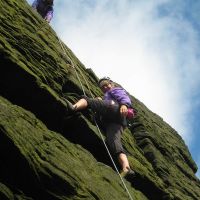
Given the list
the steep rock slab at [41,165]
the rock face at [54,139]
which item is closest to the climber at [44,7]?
the rock face at [54,139]

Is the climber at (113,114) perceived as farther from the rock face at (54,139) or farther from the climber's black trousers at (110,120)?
the rock face at (54,139)

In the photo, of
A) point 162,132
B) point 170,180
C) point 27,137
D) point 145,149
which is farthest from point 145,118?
point 27,137

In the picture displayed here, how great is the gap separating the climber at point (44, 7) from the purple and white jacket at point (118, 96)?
23.0ft

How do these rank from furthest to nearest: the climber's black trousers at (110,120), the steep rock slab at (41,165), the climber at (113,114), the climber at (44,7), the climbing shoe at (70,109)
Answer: the climber at (44,7), the climber's black trousers at (110,120), the climber at (113,114), the climbing shoe at (70,109), the steep rock slab at (41,165)

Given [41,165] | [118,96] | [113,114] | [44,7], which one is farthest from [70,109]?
[44,7]

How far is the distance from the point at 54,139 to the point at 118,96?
3.77m

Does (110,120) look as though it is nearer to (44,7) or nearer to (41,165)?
(41,165)

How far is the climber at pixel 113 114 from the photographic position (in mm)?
13094

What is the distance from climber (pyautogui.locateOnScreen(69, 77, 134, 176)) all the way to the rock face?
0.33 meters

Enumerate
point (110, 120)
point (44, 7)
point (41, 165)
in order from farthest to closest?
point (44, 7)
point (110, 120)
point (41, 165)

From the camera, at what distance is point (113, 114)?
13.8m

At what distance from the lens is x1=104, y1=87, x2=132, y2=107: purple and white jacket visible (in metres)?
14.1

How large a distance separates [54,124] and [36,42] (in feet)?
8.73

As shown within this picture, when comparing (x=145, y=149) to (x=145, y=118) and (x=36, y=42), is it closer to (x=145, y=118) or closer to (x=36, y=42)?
(x=145, y=118)
